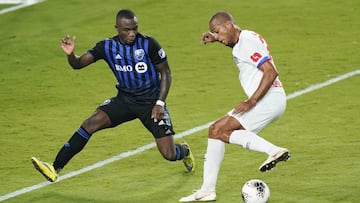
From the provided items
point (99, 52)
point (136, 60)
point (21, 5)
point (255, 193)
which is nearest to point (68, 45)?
point (99, 52)

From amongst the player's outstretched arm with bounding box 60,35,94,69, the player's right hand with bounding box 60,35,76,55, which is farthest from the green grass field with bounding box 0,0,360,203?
the player's right hand with bounding box 60,35,76,55

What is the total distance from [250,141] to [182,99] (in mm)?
5553

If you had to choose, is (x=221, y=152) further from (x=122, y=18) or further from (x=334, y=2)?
(x=334, y=2)

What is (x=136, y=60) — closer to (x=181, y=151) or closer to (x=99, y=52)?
(x=99, y=52)

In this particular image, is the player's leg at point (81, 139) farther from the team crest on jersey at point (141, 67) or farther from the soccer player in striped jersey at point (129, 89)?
the team crest on jersey at point (141, 67)

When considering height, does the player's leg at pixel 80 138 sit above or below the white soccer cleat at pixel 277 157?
above

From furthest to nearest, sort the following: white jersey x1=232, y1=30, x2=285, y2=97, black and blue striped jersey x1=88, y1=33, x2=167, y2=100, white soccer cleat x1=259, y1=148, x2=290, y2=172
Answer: black and blue striped jersey x1=88, y1=33, x2=167, y2=100
white jersey x1=232, y1=30, x2=285, y2=97
white soccer cleat x1=259, y1=148, x2=290, y2=172

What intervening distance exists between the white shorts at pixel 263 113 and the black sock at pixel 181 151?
151 cm

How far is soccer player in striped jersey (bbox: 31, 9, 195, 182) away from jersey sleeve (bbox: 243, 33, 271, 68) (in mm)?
1315

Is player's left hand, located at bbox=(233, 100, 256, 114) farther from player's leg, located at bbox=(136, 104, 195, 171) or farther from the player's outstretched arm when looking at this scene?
the player's outstretched arm

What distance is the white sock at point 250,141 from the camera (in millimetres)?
11242

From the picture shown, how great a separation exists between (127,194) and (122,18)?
195 cm

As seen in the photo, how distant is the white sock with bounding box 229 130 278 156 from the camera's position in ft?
36.9

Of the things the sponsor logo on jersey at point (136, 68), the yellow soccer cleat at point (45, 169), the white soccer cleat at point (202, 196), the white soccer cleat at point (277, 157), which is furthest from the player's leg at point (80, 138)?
the white soccer cleat at point (277, 157)
